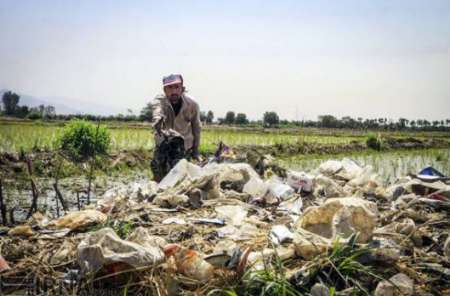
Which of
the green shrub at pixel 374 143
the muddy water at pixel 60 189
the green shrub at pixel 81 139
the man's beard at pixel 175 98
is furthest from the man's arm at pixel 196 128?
the green shrub at pixel 374 143

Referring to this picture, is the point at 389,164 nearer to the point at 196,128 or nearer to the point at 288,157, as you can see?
the point at 288,157

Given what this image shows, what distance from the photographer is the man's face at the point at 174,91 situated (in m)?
4.54

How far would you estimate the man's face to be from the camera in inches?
179

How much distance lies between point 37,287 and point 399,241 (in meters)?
2.10

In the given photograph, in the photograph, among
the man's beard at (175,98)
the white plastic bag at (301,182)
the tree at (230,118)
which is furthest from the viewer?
the tree at (230,118)

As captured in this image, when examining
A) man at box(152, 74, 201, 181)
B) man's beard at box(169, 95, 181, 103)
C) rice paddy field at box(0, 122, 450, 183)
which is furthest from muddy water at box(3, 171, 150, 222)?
man's beard at box(169, 95, 181, 103)

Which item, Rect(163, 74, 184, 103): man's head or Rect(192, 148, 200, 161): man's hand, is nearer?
Rect(163, 74, 184, 103): man's head

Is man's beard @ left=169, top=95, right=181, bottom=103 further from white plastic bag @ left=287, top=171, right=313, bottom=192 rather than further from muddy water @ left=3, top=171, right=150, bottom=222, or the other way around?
white plastic bag @ left=287, top=171, right=313, bottom=192

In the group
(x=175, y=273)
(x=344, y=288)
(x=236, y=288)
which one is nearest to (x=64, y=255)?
(x=175, y=273)

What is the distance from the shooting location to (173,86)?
178 inches

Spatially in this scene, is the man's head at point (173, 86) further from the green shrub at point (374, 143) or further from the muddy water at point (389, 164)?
the green shrub at point (374, 143)

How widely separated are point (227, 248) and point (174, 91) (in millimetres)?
2551

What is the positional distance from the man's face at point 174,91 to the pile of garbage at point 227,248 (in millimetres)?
1308

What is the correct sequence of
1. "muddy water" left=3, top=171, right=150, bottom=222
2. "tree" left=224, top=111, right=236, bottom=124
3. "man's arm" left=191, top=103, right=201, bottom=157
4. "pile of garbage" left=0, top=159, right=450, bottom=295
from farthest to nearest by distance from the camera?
"tree" left=224, top=111, right=236, bottom=124, "man's arm" left=191, top=103, right=201, bottom=157, "muddy water" left=3, top=171, right=150, bottom=222, "pile of garbage" left=0, top=159, right=450, bottom=295
